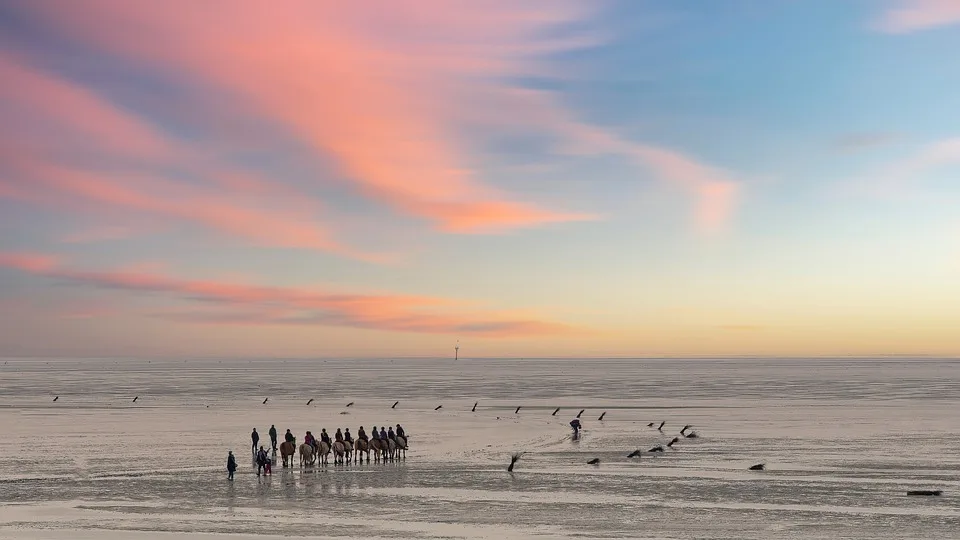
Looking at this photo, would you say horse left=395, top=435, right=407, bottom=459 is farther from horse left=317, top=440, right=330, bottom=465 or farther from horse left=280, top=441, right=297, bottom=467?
horse left=280, top=441, right=297, bottom=467

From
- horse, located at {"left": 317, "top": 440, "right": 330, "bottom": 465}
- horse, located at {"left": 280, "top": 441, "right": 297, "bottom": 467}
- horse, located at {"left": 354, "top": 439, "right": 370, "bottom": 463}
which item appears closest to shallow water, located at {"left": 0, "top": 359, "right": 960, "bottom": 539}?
horse, located at {"left": 317, "top": 440, "right": 330, "bottom": 465}

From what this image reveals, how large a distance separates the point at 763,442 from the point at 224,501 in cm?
3277

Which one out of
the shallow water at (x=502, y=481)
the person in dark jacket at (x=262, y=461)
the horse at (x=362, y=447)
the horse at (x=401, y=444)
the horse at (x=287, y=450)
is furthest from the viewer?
the horse at (x=401, y=444)

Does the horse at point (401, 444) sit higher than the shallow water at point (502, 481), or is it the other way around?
the horse at point (401, 444)

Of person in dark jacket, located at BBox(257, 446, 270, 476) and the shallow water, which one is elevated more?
person in dark jacket, located at BBox(257, 446, 270, 476)

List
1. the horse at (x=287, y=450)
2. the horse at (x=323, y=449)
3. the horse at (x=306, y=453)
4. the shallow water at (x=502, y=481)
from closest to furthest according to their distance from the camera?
the shallow water at (x=502, y=481)
the horse at (x=287, y=450)
the horse at (x=306, y=453)
the horse at (x=323, y=449)

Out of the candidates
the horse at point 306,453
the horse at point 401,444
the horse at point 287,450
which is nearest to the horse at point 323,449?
the horse at point 306,453

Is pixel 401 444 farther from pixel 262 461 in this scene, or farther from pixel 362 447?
pixel 262 461

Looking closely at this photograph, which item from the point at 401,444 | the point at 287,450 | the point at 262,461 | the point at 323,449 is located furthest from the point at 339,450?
the point at 262,461

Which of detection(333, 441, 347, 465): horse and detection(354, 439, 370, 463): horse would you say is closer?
detection(333, 441, 347, 465): horse

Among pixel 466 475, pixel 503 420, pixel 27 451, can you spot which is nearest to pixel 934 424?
pixel 503 420

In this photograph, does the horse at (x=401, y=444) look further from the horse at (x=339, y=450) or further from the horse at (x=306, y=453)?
the horse at (x=306, y=453)

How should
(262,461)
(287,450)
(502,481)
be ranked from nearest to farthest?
(502,481) < (262,461) < (287,450)

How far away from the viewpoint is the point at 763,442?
2307 inches
